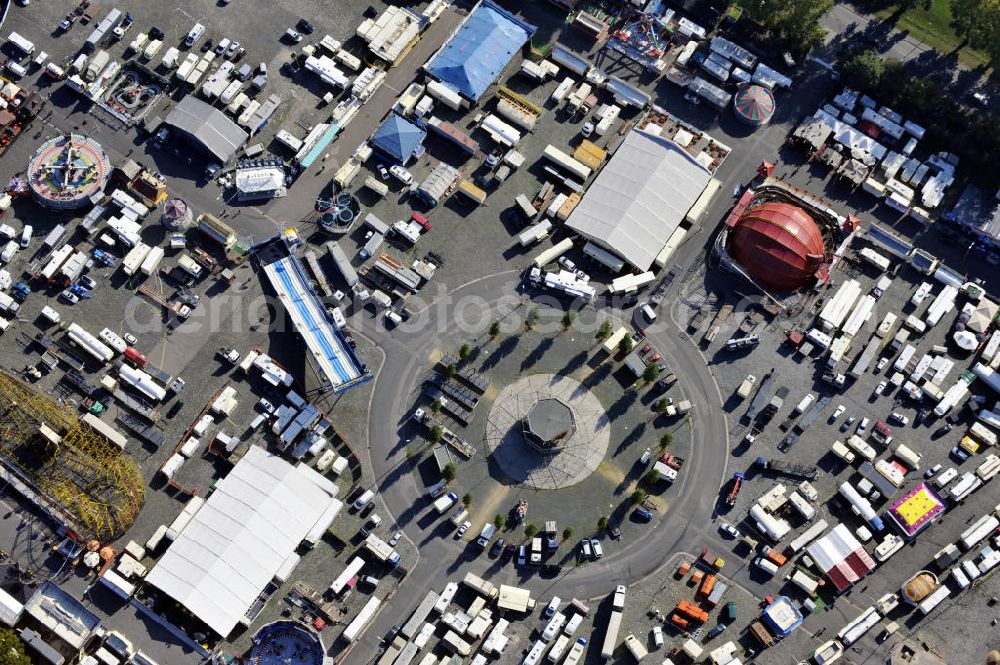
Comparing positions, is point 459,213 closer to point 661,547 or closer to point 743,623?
point 661,547

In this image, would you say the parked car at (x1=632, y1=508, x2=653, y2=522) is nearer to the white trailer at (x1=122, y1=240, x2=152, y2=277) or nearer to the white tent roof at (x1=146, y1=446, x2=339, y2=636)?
the white tent roof at (x1=146, y1=446, x2=339, y2=636)

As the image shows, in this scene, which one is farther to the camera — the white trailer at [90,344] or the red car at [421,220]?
the red car at [421,220]

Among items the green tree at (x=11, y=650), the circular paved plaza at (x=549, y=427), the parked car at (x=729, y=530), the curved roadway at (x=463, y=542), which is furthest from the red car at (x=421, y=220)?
the green tree at (x=11, y=650)

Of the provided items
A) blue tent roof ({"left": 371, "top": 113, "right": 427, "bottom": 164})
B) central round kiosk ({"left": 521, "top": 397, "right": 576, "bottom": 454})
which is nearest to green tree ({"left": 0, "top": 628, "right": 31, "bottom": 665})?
central round kiosk ({"left": 521, "top": 397, "right": 576, "bottom": 454})

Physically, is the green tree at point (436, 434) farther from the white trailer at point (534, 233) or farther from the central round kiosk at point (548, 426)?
the white trailer at point (534, 233)

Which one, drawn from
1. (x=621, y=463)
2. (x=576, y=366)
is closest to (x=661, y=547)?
(x=621, y=463)
